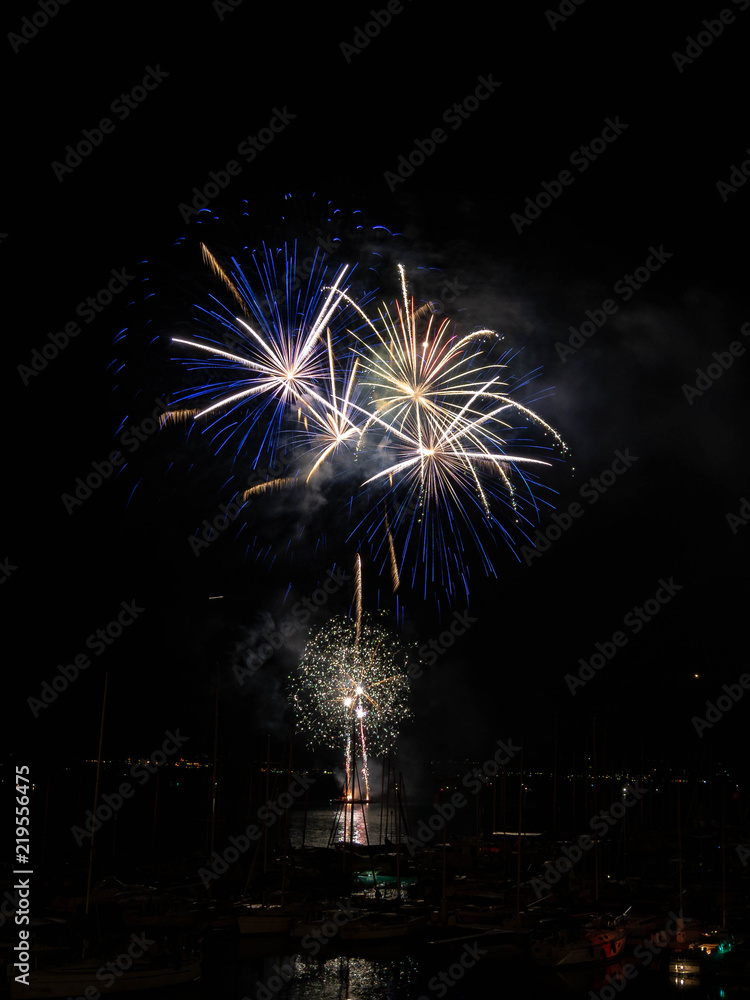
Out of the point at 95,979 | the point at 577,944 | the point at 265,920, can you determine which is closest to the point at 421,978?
the point at 577,944

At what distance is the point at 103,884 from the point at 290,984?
48.9 feet

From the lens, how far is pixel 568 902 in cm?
3925

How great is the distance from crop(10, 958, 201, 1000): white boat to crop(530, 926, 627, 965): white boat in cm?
1142

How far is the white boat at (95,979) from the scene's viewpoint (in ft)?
84.1

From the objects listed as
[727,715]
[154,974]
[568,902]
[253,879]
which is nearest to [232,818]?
[727,715]

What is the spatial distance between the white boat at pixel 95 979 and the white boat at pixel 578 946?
11.4m

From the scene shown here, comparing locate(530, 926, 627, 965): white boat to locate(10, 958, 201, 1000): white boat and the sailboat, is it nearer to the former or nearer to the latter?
the sailboat

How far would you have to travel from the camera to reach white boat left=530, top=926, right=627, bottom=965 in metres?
31.5

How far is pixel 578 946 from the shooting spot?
104ft

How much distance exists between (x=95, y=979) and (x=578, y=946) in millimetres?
15737

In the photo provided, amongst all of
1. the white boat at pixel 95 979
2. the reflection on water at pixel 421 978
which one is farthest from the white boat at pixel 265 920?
the white boat at pixel 95 979

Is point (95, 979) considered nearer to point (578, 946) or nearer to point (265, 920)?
point (265, 920)

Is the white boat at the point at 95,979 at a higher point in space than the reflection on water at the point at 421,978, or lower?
higher

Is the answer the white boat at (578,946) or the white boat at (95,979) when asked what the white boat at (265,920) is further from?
the white boat at (578,946)
